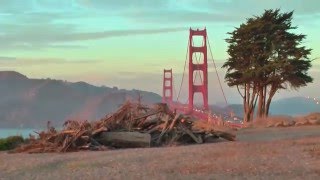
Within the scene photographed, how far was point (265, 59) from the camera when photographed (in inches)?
1585

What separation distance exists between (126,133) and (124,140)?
24cm

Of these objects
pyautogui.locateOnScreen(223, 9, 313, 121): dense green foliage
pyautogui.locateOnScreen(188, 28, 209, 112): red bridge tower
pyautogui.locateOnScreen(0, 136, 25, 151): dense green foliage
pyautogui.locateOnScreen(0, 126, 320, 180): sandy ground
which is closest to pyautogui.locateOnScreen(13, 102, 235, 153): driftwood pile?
pyautogui.locateOnScreen(0, 136, 25, 151): dense green foliage

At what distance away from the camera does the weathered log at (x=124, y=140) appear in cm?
1783

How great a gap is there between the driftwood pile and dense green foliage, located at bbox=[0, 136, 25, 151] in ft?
3.47

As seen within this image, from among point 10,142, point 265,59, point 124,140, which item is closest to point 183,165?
point 124,140

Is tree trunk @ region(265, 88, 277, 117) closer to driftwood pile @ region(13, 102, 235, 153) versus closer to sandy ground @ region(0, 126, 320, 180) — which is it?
driftwood pile @ region(13, 102, 235, 153)

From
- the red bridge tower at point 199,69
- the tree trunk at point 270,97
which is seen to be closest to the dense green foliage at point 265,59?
the tree trunk at point 270,97

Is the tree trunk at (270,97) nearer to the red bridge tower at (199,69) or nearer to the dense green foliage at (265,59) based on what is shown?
the dense green foliage at (265,59)

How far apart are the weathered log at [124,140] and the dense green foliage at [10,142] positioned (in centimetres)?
407

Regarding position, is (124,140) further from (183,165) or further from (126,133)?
(183,165)

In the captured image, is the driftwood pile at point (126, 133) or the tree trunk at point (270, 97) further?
the tree trunk at point (270, 97)

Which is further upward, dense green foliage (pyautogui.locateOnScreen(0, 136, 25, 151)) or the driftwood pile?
the driftwood pile

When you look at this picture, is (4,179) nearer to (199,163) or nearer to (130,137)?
(199,163)

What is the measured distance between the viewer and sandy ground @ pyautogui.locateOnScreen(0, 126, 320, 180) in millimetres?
10466
